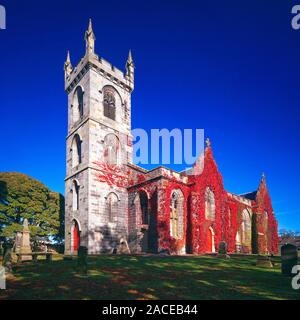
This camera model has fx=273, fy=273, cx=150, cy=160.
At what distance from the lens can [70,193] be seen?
89.1 ft

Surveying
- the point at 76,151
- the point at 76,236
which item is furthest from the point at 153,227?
the point at 76,151

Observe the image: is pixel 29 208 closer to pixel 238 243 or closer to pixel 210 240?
pixel 210 240

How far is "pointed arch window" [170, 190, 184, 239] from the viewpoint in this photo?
2398 cm

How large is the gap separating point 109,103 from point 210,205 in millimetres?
14820

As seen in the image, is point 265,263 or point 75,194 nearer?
point 265,263

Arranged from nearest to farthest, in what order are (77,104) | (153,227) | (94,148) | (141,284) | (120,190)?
(141,284), (153,227), (94,148), (120,190), (77,104)

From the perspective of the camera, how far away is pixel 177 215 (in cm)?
2462

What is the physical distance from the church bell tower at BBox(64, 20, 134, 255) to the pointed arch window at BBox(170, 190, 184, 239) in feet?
16.1

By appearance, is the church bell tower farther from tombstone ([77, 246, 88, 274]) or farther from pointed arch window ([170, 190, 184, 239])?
tombstone ([77, 246, 88, 274])

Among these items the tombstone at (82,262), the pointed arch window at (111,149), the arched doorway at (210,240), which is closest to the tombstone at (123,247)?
the pointed arch window at (111,149)

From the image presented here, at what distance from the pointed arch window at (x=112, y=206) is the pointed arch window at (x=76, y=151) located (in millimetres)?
5091

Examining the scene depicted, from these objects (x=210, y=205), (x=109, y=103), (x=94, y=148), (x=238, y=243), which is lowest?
(x=238, y=243)
